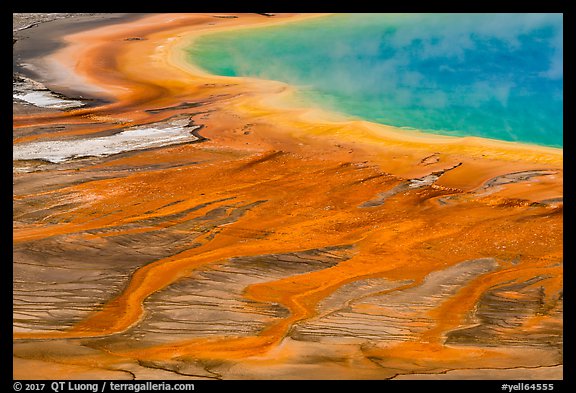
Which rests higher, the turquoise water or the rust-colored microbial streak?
the turquoise water

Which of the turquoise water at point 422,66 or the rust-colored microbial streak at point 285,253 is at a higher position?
the turquoise water at point 422,66

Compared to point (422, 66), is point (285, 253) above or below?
below

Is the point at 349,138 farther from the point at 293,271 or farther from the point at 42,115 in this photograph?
the point at 42,115

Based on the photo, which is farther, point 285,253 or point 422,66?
point 422,66

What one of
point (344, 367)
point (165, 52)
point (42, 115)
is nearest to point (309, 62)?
point (165, 52)

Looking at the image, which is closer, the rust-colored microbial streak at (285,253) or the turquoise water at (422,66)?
the rust-colored microbial streak at (285,253)
